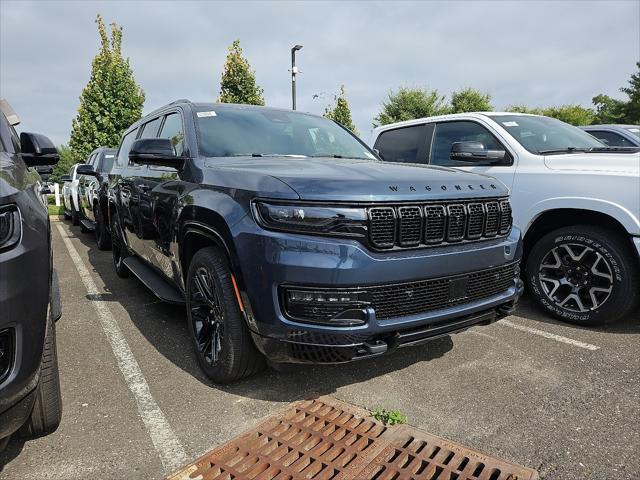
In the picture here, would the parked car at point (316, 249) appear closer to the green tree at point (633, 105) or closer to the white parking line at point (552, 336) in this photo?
the white parking line at point (552, 336)

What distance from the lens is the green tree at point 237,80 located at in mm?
15938

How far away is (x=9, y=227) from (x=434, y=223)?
6.44 feet

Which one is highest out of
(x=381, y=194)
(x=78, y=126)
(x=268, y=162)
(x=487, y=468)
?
(x=78, y=126)

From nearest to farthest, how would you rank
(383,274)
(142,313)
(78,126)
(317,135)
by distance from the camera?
(383,274)
(317,135)
(142,313)
(78,126)

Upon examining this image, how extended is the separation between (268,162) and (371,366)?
155 centimetres

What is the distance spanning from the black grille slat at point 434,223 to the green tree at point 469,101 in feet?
114

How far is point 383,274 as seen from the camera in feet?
7.57

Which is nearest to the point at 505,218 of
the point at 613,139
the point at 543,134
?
the point at 543,134

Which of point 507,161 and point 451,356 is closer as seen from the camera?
point 451,356

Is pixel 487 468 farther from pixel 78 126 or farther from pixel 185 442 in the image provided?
pixel 78 126

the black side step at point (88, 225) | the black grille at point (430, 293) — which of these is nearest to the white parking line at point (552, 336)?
the black grille at point (430, 293)

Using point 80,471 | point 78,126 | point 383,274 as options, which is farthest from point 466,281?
point 78,126

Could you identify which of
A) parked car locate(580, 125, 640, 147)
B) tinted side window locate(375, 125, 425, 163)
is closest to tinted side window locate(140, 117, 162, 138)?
tinted side window locate(375, 125, 425, 163)

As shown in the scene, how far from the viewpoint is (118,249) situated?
565 cm
